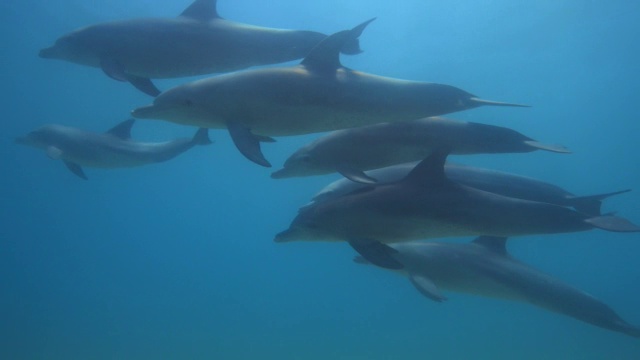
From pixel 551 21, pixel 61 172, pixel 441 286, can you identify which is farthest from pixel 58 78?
pixel 441 286

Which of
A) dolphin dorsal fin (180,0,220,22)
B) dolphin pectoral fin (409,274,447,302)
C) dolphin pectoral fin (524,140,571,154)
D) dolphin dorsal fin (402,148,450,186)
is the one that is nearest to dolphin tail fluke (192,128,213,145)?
dolphin dorsal fin (180,0,220,22)

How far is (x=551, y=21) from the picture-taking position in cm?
2467

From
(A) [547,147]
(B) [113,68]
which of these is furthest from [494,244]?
(B) [113,68]

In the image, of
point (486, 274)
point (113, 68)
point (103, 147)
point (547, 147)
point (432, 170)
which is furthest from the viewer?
point (103, 147)

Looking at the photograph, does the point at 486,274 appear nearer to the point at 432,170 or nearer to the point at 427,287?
the point at 427,287

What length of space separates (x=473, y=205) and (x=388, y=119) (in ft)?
4.49

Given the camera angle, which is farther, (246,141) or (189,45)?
(189,45)

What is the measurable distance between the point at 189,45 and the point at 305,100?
1.65 m

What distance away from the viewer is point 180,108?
6.14 meters

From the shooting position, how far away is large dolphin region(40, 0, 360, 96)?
6473mm

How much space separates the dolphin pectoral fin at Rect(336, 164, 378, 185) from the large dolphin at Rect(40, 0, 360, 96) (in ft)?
4.55

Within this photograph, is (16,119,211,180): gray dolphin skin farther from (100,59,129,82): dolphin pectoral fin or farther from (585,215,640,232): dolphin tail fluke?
(585,215,640,232): dolphin tail fluke

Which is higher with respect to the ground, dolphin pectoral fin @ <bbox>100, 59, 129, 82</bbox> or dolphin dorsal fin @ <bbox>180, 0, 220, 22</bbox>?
dolphin dorsal fin @ <bbox>180, 0, 220, 22</bbox>

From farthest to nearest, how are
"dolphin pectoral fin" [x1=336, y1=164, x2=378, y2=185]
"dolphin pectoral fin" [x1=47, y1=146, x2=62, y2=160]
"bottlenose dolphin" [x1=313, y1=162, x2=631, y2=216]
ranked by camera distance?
1. "dolphin pectoral fin" [x1=47, y1=146, x2=62, y2=160]
2. "bottlenose dolphin" [x1=313, y1=162, x2=631, y2=216]
3. "dolphin pectoral fin" [x1=336, y1=164, x2=378, y2=185]
